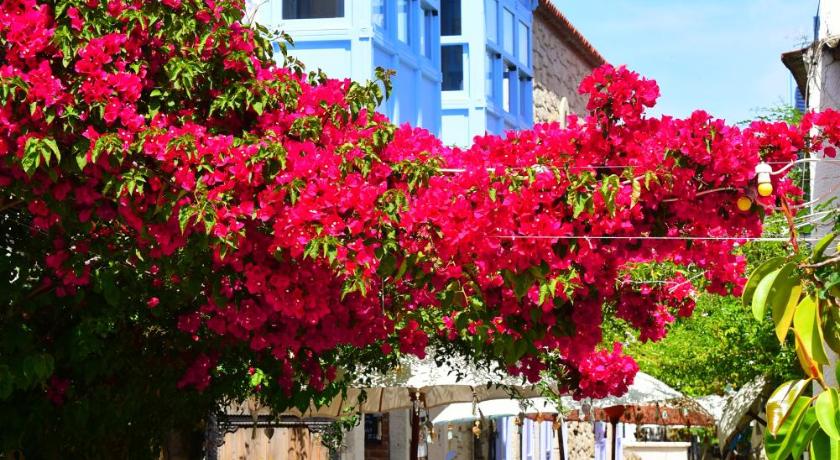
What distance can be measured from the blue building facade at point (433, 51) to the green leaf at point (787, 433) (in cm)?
1321

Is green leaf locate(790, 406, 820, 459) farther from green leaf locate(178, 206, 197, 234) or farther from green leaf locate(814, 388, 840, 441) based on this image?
green leaf locate(178, 206, 197, 234)

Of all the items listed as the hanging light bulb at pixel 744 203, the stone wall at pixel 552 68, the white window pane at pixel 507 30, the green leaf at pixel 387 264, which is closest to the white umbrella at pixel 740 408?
the hanging light bulb at pixel 744 203

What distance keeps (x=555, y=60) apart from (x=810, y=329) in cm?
3025

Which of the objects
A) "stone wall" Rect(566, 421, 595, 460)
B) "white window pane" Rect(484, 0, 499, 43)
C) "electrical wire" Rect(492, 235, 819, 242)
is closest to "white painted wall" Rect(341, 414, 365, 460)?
"white window pane" Rect(484, 0, 499, 43)

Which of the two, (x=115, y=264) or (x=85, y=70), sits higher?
(x=85, y=70)

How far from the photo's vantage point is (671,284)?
10.5 metres

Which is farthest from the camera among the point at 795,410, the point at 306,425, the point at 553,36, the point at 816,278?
the point at 553,36

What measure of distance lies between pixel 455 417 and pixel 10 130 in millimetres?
15742

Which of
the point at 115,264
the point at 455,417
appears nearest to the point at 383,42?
the point at 455,417

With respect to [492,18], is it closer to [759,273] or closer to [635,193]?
[635,193]

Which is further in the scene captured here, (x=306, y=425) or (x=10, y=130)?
(x=306, y=425)

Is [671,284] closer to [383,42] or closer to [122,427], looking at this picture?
[122,427]

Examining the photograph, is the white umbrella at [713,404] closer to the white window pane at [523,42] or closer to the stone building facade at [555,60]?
the white window pane at [523,42]

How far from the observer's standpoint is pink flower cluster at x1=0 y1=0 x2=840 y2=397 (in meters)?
6.78
